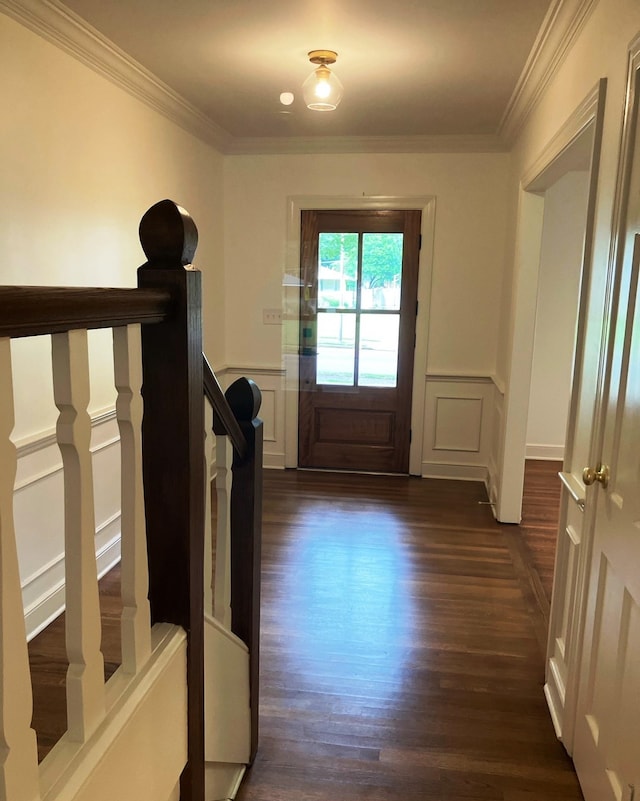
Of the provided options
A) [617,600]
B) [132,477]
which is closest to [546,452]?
[617,600]

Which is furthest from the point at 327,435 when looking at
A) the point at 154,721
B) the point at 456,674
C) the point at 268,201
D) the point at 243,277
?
the point at 154,721

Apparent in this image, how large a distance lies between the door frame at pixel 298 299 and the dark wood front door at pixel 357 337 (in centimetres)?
5

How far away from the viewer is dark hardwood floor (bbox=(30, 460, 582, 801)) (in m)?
1.89

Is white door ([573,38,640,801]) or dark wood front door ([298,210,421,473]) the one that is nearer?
white door ([573,38,640,801])

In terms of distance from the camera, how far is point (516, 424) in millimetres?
3785

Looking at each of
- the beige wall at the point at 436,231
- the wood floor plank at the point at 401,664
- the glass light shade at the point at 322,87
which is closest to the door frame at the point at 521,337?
the wood floor plank at the point at 401,664

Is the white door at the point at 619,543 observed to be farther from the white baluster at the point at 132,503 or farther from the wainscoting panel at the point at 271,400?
the wainscoting panel at the point at 271,400

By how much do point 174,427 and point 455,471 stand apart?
3.97m

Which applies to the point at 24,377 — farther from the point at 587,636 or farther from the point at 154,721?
the point at 587,636

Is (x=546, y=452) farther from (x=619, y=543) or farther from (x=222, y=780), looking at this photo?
(x=222, y=780)

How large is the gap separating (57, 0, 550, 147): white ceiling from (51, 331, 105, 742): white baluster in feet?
6.87

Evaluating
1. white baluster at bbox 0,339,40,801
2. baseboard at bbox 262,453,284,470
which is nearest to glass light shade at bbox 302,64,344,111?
white baluster at bbox 0,339,40,801

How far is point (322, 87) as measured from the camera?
108 inches

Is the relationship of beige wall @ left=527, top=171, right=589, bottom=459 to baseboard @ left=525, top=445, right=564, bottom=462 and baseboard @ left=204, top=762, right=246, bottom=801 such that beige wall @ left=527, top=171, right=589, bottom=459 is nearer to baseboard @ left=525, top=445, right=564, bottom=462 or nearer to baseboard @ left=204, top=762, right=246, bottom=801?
baseboard @ left=525, top=445, right=564, bottom=462
